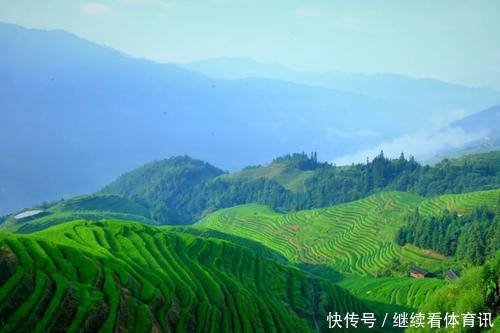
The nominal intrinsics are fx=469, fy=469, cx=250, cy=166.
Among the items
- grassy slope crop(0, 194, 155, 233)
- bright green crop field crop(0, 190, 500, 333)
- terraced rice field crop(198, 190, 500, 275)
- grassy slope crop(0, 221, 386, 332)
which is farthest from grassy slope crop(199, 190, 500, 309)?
grassy slope crop(0, 194, 155, 233)

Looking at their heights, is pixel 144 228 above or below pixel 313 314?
above

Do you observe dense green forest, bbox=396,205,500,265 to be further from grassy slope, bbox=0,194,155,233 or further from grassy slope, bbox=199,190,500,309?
grassy slope, bbox=0,194,155,233

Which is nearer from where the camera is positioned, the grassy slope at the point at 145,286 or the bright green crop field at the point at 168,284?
the grassy slope at the point at 145,286

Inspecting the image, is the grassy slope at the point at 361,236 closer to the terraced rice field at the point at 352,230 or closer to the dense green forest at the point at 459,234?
the terraced rice field at the point at 352,230

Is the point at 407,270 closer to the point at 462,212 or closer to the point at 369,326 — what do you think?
the point at 462,212

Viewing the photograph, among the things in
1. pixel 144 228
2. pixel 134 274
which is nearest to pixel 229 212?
pixel 144 228

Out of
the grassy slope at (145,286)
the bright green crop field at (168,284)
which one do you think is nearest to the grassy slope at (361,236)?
the bright green crop field at (168,284)
